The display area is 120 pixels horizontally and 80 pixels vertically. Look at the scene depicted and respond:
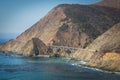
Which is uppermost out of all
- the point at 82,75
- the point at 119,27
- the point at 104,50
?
the point at 119,27

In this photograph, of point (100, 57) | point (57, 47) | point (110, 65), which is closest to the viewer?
point (110, 65)

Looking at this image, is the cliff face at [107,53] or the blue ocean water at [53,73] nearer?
the blue ocean water at [53,73]

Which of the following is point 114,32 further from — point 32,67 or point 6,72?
point 6,72

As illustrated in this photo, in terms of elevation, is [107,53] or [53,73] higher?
[107,53]

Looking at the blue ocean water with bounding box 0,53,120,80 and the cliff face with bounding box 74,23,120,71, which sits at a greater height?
the cliff face with bounding box 74,23,120,71

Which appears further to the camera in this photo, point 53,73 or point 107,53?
point 107,53

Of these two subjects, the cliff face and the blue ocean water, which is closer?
the blue ocean water

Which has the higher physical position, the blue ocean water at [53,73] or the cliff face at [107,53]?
the cliff face at [107,53]

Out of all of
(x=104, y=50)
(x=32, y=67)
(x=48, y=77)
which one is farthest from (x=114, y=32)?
(x=48, y=77)
